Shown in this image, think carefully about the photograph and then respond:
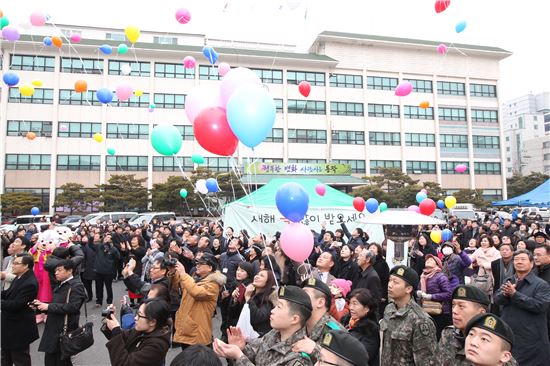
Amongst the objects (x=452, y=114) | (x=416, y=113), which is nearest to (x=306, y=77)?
(x=416, y=113)

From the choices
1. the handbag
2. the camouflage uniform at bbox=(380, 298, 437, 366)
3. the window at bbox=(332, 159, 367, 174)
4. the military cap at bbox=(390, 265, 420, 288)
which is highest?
the window at bbox=(332, 159, 367, 174)

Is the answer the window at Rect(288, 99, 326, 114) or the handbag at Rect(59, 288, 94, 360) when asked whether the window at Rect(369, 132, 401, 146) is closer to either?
the window at Rect(288, 99, 326, 114)

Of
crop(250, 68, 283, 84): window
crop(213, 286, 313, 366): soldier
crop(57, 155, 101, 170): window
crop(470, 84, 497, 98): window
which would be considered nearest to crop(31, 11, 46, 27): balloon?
crop(213, 286, 313, 366): soldier

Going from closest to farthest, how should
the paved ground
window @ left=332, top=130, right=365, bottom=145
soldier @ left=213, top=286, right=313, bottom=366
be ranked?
soldier @ left=213, top=286, right=313, bottom=366
the paved ground
window @ left=332, top=130, right=365, bottom=145

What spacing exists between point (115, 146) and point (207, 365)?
34158 mm

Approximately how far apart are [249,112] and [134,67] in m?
33.0

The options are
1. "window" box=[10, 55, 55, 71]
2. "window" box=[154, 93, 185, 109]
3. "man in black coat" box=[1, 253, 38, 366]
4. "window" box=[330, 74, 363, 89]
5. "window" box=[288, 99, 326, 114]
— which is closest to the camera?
"man in black coat" box=[1, 253, 38, 366]

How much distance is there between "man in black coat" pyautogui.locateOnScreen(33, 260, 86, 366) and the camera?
381cm

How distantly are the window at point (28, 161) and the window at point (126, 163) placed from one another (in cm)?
489

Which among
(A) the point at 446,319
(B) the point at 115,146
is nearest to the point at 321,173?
(B) the point at 115,146

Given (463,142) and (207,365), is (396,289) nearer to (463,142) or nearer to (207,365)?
(207,365)

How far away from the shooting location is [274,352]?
8.29 feet

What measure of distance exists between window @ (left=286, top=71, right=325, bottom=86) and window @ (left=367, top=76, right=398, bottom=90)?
15.9 feet

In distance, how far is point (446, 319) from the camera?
16.3 feet
